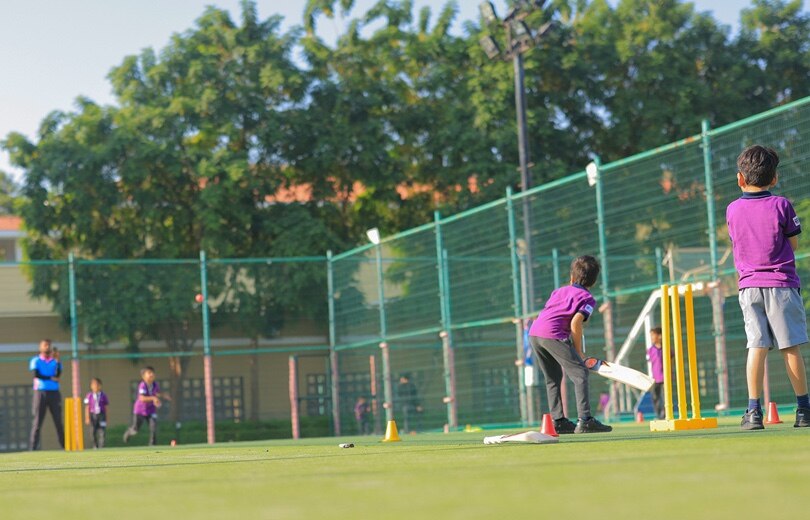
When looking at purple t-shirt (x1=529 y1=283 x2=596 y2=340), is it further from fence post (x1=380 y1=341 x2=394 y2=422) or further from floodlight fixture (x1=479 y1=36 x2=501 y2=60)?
floodlight fixture (x1=479 y1=36 x2=501 y2=60)

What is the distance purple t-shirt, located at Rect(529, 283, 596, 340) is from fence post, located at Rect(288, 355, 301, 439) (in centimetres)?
1402

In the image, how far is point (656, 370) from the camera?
1716cm

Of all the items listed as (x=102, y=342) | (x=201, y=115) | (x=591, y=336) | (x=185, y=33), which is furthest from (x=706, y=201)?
(x=185, y=33)

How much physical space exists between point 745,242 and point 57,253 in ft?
80.6

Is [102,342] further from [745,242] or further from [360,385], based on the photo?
[745,242]

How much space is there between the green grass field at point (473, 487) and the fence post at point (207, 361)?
16265 millimetres

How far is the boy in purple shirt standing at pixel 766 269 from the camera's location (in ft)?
26.1

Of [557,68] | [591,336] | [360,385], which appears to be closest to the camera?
[591,336]

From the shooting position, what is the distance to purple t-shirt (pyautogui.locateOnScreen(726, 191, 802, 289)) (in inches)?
313

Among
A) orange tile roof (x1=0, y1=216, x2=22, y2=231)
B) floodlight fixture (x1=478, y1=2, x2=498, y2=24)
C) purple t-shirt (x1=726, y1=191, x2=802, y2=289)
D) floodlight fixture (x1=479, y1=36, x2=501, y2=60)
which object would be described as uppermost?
orange tile roof (x1=0, y1=216, x2=22, y2=231)

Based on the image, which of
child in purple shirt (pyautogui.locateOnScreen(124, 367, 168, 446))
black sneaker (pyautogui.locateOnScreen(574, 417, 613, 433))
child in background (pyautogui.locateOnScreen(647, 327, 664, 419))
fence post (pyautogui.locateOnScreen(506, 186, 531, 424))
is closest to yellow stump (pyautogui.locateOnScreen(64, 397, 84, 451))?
child in purple shirt (pyautogui.locateOnScreen(124, 367, 168, 446))

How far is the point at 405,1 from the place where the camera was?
111 feet

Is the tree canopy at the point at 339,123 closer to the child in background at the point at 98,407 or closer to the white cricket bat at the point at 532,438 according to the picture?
the child in background at the point at 98,407

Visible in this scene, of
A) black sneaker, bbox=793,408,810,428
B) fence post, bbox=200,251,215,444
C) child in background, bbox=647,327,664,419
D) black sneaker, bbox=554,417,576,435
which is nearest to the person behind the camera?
black sneaker, bbox=793,408,810,428
